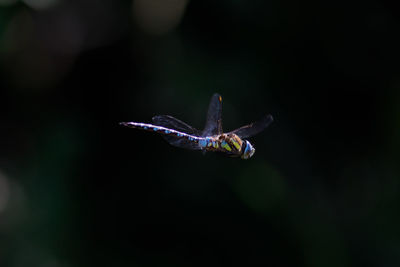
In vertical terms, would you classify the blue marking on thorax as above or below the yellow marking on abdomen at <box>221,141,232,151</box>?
above

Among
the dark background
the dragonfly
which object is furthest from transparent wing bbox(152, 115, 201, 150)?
the dark background

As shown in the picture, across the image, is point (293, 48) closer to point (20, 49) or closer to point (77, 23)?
point (77, 23)

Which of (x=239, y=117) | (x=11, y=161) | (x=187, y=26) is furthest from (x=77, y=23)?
(x=239, y=117)

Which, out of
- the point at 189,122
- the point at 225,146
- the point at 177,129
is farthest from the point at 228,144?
the point at 189,122

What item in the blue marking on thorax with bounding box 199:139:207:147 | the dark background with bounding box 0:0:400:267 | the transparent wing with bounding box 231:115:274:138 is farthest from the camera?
the dark background with bounding box 0:0:400:267

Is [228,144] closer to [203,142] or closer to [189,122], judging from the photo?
[203,142]

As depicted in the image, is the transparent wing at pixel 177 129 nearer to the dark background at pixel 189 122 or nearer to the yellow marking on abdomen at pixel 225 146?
the yellow marking on abdomen at pixel 225 146

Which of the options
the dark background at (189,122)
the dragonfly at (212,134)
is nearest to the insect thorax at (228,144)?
the dragonfly at (212,134)

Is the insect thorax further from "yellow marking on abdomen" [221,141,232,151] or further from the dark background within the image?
the dark background
